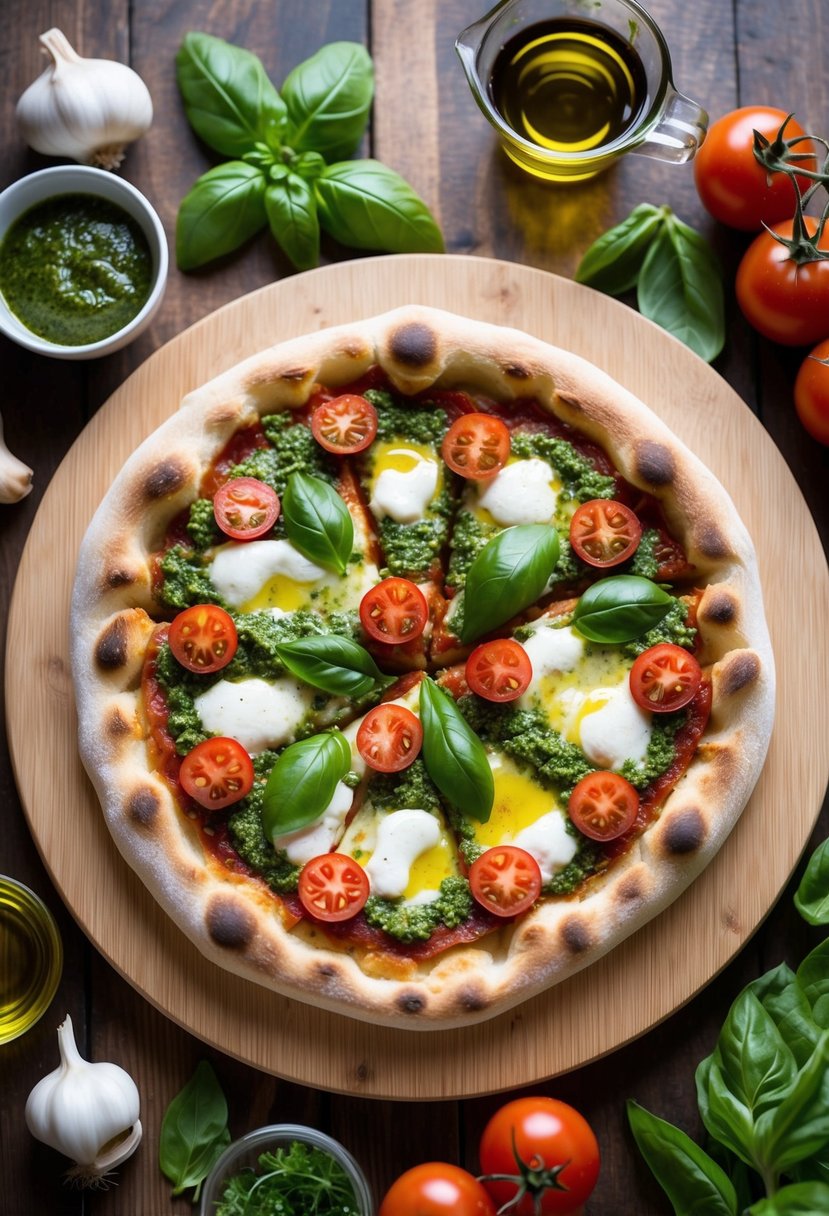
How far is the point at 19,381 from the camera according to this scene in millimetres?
5129

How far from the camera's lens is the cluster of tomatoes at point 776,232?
4.82m

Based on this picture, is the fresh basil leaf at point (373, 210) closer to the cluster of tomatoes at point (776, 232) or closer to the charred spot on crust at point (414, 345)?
the charred spot on crust at point (414, 345)

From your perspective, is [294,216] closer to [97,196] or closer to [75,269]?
[97,196]

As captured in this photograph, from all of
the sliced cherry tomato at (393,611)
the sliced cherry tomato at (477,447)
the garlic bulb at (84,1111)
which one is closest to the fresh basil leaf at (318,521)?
the sliced cherry tomato at (393,611)

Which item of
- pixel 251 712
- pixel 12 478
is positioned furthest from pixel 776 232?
pixel 12 478

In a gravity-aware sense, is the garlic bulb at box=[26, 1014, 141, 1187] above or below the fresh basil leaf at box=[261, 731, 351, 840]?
below

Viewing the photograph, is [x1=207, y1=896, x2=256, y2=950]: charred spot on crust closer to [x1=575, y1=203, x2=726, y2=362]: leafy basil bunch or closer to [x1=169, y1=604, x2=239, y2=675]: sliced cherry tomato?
[x1=169, y1=604, x2=239, y2=675]: sliced cherry tomato

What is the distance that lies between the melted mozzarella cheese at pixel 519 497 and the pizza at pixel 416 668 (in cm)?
1

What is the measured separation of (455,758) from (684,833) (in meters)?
0.77

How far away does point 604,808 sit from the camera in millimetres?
4469

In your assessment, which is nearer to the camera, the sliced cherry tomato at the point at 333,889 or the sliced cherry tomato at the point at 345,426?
the sliced cherry tomato at the point at 333,889

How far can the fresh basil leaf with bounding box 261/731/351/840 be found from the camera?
14.5 feet

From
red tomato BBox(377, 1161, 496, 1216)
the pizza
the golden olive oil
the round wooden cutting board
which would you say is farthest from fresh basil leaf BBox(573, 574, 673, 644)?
red tomato BBox(377, 1161, 496, 1216)

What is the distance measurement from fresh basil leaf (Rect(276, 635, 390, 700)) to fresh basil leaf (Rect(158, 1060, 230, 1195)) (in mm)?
1410
